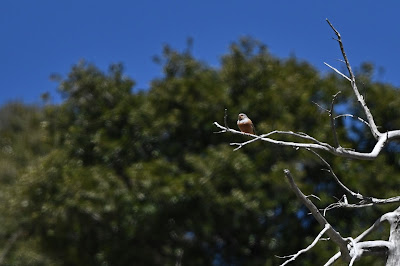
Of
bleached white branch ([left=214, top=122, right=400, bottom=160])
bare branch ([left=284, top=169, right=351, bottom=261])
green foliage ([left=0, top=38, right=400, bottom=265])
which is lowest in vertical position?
bare branch ([left=284, top=169, right=351, bottom=261])

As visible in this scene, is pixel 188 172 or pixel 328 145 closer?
pixel 328 145

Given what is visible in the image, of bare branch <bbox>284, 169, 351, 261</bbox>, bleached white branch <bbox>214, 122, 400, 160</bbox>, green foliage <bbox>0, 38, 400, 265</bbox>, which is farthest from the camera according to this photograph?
green foliage <bbox>0, 38, 400, 265</bbox>

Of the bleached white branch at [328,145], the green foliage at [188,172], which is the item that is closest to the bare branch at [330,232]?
the bleached white branch at [328,145]

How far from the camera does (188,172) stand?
13.5 metres

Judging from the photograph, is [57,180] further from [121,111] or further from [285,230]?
[285,230]

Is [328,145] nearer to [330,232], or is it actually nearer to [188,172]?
[330,232]

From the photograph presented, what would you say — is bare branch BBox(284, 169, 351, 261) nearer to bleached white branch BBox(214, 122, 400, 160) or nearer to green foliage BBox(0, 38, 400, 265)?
bleached white branch BBox(214, 122, 400, 160)

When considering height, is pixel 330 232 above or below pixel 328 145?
below

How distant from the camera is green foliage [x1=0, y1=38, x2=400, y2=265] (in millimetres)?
12641

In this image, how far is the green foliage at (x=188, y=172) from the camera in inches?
498

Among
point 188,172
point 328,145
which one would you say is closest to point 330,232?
point 328,145

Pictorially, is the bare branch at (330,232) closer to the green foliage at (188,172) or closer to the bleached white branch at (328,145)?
the bleached white branch at (328,145)

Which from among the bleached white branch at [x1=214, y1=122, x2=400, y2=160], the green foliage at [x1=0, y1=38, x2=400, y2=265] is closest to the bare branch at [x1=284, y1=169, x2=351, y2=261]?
the bleached white branch at [x1=214, y1=122, x2=400, y2=160]

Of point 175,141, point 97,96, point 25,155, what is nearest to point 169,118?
point 175,141
